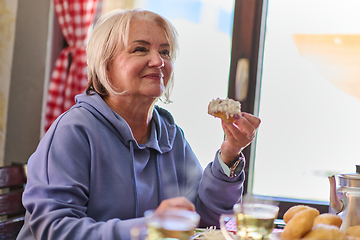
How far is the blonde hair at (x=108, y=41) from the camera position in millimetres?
1268

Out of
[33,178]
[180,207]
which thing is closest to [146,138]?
[33,178]

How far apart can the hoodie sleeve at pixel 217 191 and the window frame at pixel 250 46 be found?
40.7 inches

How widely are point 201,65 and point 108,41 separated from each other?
1.27 metres

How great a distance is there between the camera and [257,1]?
231cm

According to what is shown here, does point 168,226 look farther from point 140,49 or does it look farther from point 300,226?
point 140,49

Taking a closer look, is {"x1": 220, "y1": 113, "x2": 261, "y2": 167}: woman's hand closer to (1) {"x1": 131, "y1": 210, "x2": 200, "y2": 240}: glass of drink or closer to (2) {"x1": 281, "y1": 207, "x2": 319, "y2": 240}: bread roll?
(2) {"x1": 281, "y1": 207, "x2": 319, "y2": 240}: bread roll

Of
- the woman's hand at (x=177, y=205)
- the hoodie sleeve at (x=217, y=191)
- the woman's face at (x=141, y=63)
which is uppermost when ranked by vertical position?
the woman's face at (x=141, y=63)

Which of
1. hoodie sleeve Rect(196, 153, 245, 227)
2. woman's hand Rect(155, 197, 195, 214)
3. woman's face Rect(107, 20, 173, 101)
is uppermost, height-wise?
woman's face Rect(107, 20, 173, 101)

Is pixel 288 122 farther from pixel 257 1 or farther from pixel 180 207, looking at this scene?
pixel 180 207

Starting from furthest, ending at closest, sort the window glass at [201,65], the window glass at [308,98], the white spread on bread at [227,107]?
the window glass at [201,65] < the window glass at [308,98] < the white spread on bread at [227,107]

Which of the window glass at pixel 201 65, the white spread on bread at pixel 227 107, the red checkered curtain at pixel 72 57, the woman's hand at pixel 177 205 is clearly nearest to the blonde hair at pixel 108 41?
the white spread on bread at pixel 227 107

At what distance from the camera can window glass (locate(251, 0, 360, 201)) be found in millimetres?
2246

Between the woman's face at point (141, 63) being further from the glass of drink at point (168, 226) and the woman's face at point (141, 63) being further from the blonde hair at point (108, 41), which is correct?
the glass of drink at point (168, 226)

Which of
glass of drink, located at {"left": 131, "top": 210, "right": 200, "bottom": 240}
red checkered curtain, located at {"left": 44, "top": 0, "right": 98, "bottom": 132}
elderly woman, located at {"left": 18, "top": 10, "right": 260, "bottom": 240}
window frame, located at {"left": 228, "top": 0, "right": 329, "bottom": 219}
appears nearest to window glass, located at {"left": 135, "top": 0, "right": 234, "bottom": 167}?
window frame, located at {"left": 228, "top": 0, "right": 329, "bottom": 219}
